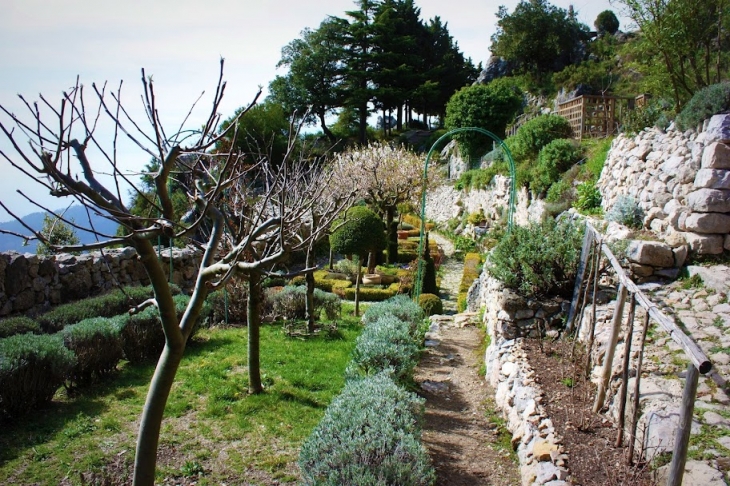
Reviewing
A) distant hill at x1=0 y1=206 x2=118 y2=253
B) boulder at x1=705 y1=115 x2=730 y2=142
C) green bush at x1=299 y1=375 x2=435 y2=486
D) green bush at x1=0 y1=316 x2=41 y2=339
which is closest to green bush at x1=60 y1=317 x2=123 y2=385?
green bush at x1=0 y1=316 x2=41 y2=339

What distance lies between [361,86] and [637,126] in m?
27.1

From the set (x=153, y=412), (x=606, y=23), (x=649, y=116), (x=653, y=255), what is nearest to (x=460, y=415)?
(x=653, y=255)

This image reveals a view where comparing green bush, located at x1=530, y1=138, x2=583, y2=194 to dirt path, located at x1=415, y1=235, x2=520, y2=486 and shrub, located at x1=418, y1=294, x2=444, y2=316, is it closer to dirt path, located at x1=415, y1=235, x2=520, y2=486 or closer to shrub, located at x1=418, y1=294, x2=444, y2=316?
shrub, located at x1=418, y1=294, x2=444, y2=316

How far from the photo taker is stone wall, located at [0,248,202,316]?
8.35 metres

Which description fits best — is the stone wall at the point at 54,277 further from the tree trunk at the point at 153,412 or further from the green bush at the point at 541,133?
the green bush at the point at 541,133

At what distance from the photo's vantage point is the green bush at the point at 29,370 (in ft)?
16.4

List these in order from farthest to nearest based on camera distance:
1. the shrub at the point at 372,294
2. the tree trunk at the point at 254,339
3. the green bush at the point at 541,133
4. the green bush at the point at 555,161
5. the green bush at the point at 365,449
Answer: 1. the green bush at the point at 541,133
2. the green bush at the point at 555,161
3. the shrub at the point at 372,294
4. the tree trunk at the point at 254,339
5. the green bush at the point at 365,449

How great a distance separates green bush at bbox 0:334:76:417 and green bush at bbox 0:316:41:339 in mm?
1310

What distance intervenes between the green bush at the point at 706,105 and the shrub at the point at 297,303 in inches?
276

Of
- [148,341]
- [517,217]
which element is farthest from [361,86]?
[148,341]

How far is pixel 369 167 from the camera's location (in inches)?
808

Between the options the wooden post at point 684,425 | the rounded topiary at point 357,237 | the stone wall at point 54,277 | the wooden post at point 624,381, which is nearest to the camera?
the wooden post at point 684,425

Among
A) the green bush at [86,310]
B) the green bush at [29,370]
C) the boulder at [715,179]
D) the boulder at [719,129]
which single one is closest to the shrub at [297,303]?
the green bush at [86,310]

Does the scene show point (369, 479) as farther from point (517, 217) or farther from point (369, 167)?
point (369, 167)
